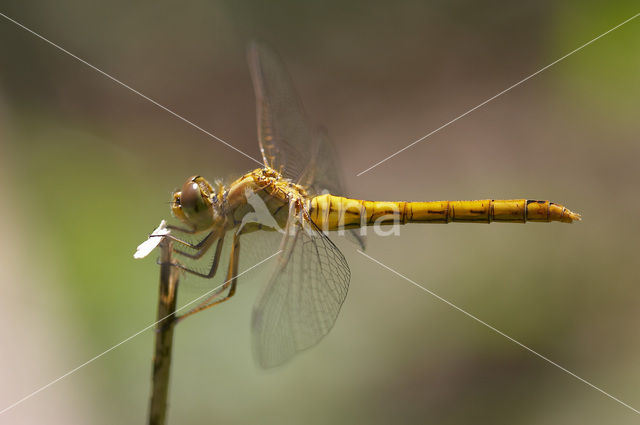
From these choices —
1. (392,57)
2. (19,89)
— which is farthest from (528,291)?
(19,89)

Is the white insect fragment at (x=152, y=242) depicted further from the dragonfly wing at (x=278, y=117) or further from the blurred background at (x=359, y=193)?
the dragonfly wing at (x=278, y=117)

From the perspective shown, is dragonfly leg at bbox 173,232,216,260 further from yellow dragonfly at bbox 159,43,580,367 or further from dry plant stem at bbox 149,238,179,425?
dry plant stem at bbox 149,238,179,425

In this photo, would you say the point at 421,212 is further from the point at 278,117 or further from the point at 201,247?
the point at 201,247

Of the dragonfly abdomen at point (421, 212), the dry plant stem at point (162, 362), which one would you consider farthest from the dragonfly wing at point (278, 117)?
the dry plant stem at point (162, 362)

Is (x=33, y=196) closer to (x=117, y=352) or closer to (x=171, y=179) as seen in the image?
(x=171, y=179)

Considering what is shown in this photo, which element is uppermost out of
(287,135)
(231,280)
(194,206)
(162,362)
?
(287,135)

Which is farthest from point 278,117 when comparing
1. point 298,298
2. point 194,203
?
point 298,298
